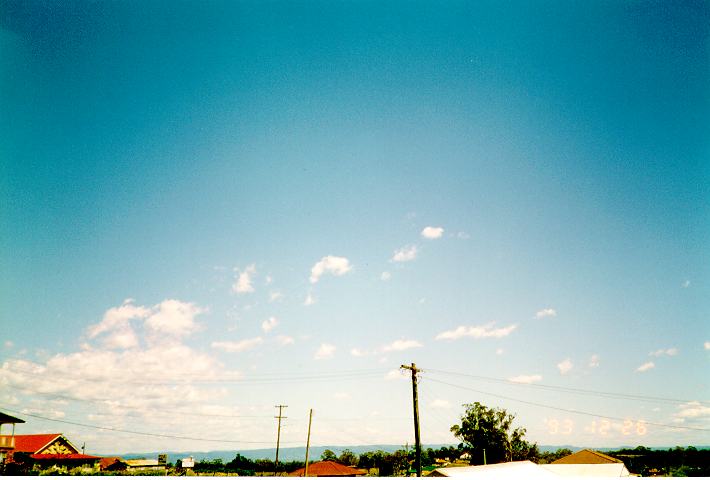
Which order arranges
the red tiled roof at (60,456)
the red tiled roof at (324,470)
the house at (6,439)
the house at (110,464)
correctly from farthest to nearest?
the red tiled roof at (324,470) < the house at (110,464) < the red tiled roof at (60,456) < the house at (6,439)

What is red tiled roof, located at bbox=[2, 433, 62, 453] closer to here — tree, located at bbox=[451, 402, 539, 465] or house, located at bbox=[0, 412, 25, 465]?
house, located at bbox=[0, 412, 25, 465]

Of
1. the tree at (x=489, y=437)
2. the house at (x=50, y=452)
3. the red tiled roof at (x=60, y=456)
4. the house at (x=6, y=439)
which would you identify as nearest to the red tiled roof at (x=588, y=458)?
the tree at (x=489, y=437)

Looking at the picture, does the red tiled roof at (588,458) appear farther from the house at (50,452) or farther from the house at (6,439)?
the house at (50,452)

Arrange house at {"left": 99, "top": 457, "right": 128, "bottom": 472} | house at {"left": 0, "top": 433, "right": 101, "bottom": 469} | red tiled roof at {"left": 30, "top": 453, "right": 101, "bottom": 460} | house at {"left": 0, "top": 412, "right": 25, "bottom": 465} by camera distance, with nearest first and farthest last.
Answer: house at {"left": 0, "top": 412, "right": 25, "bottom": 465} < house at {"left": 0, "top": 433, "right": 101, "bottom": 469} < red tiled roof at {"left": 30, "top": 453, "right": 101, "bottom": 460} < house at {"left": 99, "top": 457, "right": 128, "bottom": 472}

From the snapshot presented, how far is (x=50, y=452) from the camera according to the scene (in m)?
40.2

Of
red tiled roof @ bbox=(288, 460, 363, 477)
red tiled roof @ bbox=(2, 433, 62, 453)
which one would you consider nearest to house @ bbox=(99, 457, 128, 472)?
red tiled roof @ bbox=(2, 433, 62, 453)

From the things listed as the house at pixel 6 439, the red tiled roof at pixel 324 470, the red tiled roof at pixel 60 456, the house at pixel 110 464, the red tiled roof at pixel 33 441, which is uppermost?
the house at pixel 6 439

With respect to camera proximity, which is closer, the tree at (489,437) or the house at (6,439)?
the house at (6,439)

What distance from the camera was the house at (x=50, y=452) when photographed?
121ft

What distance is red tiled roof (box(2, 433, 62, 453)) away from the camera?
125 feet


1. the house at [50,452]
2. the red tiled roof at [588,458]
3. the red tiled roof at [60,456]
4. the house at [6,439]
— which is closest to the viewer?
the house at [6,439]

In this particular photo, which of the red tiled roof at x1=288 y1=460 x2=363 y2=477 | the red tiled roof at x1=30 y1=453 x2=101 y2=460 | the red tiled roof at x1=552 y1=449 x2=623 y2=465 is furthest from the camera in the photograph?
the red tiled roof at x1=288 y1=460 x2=363 y2=477

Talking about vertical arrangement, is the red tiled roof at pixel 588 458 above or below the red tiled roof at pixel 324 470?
above

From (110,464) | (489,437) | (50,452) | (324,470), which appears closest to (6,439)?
(50,452)
